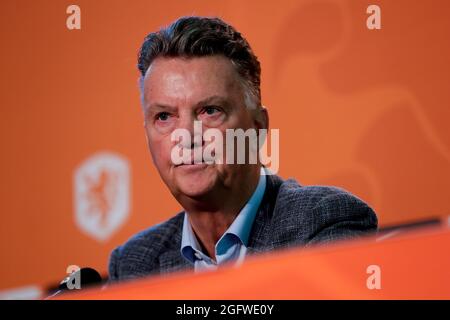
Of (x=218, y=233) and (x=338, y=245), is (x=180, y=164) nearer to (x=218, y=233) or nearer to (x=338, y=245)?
(x=218, y=233)

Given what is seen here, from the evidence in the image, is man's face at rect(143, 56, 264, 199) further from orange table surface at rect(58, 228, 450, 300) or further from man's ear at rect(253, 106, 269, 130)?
orange table surface at rect(58, 228, 450, 300)

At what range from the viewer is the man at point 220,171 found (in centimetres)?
221

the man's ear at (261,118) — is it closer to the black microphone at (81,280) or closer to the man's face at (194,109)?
the man's face at (194,109)

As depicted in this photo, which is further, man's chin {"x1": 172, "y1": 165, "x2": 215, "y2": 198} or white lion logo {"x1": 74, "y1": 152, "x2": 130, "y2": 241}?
white lion logo {"x1": 74, "y1": 152, "x2": 130, "y2": 241}

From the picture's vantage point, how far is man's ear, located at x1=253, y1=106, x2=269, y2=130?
94.3 inches

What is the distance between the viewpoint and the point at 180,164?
2.28 meters

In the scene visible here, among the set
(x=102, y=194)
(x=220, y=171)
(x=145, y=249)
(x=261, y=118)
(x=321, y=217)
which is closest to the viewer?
(x=321, y=217)

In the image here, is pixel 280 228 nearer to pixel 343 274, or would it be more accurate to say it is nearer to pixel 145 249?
pixel 343 274

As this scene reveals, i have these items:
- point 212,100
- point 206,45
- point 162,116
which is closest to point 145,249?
point 162,116

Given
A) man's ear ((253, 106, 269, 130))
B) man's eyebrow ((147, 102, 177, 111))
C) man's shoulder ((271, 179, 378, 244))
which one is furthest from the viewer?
man's ear ((253, 106, 269, 130))

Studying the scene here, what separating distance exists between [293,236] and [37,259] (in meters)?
1.07

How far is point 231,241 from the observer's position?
7.77 feet

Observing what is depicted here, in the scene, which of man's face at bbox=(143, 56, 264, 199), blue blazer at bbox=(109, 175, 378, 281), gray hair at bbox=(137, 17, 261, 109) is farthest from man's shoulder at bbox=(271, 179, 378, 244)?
gray hair at bbox=(137, 17, 261, 109)

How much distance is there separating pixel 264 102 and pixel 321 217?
1.77 ft
